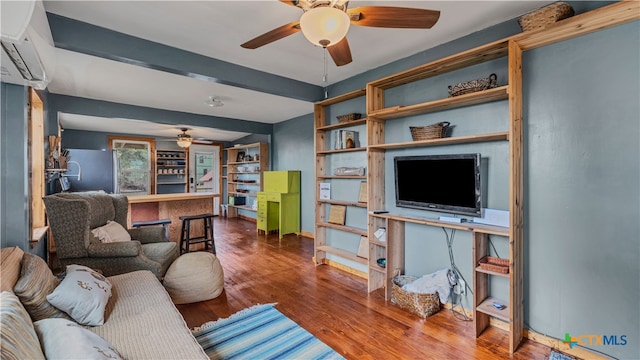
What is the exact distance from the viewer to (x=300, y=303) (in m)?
2.84

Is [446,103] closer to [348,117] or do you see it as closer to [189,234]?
[348,117]

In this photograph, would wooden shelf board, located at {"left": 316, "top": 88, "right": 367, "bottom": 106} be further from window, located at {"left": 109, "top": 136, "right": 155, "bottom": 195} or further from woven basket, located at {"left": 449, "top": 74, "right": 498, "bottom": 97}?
window, located at {"left": 109, "top": 136, "right": 155, "bottom": 195}

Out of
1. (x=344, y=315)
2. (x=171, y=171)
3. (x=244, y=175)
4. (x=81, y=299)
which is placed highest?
(x=171, y=171)

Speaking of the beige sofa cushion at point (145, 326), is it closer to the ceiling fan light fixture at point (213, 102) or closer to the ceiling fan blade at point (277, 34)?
the ceiling fan blade at point (277, 34)

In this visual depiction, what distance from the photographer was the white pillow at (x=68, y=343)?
3.52ft

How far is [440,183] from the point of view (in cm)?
261

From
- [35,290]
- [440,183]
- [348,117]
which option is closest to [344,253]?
[440,183]

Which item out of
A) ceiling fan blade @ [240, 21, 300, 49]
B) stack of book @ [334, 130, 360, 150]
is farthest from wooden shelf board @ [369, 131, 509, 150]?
ceiling fan blade @ [240, 21, 300, 49]

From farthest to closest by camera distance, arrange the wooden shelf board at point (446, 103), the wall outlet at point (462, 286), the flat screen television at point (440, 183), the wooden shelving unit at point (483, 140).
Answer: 1. the wall outlet at point (462, 286)
2. the flat screen television at point (440, 183)
3. the wooden shelf board at point (446, 103)
4. the wooden shelving unit at point (483, 140)

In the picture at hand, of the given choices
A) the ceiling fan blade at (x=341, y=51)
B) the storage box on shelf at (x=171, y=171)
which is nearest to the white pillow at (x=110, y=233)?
the ceiling fan blade at (x=341, y=51)

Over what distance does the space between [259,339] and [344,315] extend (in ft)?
2.60

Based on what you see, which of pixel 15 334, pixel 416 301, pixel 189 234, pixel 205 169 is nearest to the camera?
pixel 15 334

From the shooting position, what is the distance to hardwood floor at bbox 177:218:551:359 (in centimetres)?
208

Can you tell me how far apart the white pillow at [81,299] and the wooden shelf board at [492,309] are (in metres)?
2.60
